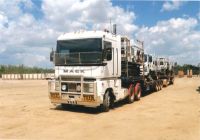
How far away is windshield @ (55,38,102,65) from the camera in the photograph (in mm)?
14398

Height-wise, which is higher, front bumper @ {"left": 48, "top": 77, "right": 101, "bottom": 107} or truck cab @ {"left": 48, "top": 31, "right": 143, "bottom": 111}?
truck cab @ {"left": 48, "top": 31, "right": 143, "bottom": 111}

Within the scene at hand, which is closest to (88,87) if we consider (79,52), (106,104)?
(106,104)

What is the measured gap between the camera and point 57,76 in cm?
1509

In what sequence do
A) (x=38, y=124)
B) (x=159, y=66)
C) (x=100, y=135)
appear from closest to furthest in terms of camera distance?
1. (x=100, y=135)
2. (x=38, y=124)
3. (x=159, y=66)

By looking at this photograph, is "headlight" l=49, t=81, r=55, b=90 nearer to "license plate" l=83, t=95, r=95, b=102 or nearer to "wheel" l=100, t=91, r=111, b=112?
"license plate" l=83, t=95, r=95, b=102

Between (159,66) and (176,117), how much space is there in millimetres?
18053

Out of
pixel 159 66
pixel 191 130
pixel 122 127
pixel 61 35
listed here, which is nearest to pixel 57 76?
pixel 61 35

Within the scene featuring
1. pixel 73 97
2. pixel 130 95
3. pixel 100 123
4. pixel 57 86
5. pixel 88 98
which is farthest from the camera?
pixel 130 95

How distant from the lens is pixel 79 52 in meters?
14.7

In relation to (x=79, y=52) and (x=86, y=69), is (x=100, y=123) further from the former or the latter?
Answer: (x=79, y=52)

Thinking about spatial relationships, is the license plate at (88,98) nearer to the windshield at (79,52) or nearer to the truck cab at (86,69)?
the truck cab at (86,69)

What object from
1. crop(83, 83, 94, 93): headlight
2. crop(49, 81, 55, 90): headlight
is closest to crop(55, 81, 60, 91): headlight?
crop(49, 81, 55, 90): headlight

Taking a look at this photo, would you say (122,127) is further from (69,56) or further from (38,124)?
(69,56)

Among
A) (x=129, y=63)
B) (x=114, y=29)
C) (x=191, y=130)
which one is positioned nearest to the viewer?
(x=191, y=130)
